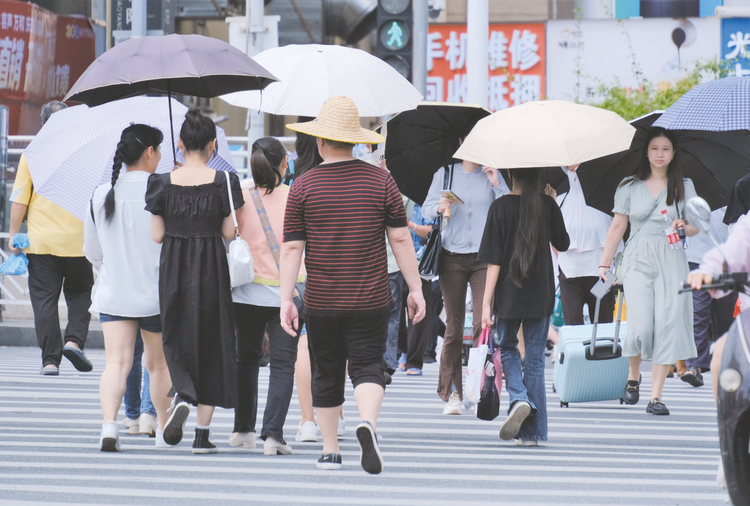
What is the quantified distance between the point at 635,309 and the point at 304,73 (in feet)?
9.40

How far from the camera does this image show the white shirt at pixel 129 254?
20.2ft

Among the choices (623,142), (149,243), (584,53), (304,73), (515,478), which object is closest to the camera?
(515,478)

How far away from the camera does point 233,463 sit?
5.80 meters

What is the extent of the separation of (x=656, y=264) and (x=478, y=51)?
5.09 m

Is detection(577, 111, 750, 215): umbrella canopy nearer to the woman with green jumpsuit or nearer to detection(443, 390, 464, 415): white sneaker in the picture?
the woman with green jumpsuit


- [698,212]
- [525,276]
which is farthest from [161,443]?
[698,212]

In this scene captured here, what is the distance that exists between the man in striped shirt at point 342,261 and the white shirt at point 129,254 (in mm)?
997

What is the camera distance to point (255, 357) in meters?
6.28

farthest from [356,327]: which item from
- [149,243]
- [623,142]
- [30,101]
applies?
[30,101]

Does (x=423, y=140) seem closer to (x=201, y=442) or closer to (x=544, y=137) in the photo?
(x=544, y=137)

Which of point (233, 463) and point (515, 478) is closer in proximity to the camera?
point (515, 478)

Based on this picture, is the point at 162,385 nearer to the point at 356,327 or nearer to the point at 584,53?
the point at 356,327

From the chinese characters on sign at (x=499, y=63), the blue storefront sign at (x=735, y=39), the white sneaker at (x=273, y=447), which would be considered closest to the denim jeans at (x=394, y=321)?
the white sneaker at (x=273, y=447)

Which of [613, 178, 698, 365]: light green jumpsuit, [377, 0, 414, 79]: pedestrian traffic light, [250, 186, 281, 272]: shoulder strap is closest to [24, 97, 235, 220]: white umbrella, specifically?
[250, 186, 281, 272]: shoulder strap
